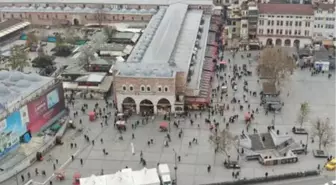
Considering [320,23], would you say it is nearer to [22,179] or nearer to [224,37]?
[224,37]

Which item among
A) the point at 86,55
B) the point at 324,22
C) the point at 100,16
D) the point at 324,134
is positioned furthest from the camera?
the point at 100,16

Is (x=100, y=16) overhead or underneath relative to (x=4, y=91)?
overhead

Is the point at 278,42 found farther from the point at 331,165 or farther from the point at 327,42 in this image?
the point at 331,165

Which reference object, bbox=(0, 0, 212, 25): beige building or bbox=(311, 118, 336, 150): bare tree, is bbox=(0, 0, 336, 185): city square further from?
bbox=(0, 0, 212, 25): beige building

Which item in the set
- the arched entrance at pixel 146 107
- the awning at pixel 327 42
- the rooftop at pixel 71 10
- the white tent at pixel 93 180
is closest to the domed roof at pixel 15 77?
the arched entrance at pixel 146 107

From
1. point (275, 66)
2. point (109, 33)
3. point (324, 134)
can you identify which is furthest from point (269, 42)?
point (324, 134)

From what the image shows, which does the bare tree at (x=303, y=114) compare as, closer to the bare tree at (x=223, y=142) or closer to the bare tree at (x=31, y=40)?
the bare tree at (x=223, y=142)
